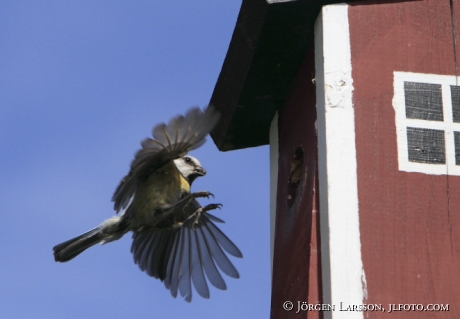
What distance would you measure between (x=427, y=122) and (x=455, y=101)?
139mm

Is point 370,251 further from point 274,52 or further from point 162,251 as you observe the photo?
point 162,251

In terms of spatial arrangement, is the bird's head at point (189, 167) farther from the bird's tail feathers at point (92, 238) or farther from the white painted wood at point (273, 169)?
the white painted wood at point (273, 169)

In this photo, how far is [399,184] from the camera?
2.89 meters


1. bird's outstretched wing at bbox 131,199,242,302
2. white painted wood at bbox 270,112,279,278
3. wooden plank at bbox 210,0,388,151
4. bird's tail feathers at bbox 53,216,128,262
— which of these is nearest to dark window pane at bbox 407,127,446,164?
wooden plank at bbox 210,0,388,151

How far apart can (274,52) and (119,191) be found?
1.08 metres

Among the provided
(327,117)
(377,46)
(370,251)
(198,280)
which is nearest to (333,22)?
(377,46)

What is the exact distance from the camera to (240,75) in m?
3.49

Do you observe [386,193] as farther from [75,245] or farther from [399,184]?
[75,245]

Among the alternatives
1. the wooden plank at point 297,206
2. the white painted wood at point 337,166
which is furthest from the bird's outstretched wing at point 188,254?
the white painted wood at point 337,166

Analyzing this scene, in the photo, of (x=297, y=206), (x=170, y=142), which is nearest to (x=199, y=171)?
(x=170, y=142)

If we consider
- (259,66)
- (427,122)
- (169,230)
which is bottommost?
(169,230)

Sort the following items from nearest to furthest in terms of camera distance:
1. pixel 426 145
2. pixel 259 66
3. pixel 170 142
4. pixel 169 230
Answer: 1. pixel 426 145
2. pixel 259 66
3. pixel 170 142
4. pixel 169 230

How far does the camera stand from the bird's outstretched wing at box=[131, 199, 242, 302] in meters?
4.16

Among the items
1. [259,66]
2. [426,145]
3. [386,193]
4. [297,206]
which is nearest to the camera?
[386,193]
